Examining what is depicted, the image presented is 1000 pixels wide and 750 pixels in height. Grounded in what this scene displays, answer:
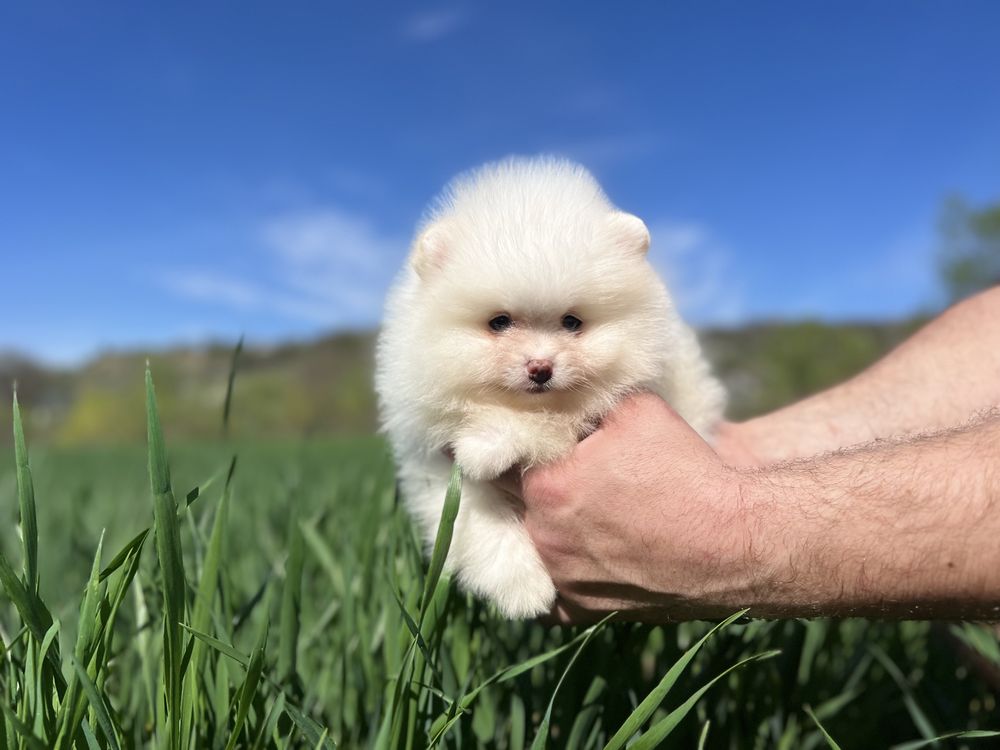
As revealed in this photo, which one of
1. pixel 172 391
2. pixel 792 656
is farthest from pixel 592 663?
pixel 172 391

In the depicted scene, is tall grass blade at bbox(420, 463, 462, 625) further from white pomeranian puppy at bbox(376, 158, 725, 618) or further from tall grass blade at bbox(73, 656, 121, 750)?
tall grass blade at bbox(73, 656, 121, 750)

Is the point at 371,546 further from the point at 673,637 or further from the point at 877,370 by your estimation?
the point at 877,370

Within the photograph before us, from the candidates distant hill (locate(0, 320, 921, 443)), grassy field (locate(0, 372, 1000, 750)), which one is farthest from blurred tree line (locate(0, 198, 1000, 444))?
grassy field (locate(0, 372, 1000, 750))

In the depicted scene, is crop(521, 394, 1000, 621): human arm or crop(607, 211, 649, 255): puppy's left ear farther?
crop(607, 211, 649, 255): puppy's left ear

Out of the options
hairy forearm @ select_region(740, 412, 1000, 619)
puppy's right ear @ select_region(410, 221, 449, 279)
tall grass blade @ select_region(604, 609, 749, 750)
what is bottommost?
tall grass blade @ select_region(604, 609, 749, 750)

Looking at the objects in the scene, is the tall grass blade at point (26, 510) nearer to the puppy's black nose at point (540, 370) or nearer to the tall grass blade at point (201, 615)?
the tall grass blade at point (201, 615)

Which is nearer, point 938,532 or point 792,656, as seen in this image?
point 938,532

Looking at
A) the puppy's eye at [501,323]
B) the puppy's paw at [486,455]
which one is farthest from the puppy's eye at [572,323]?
the puppy's paw at [486,455]
